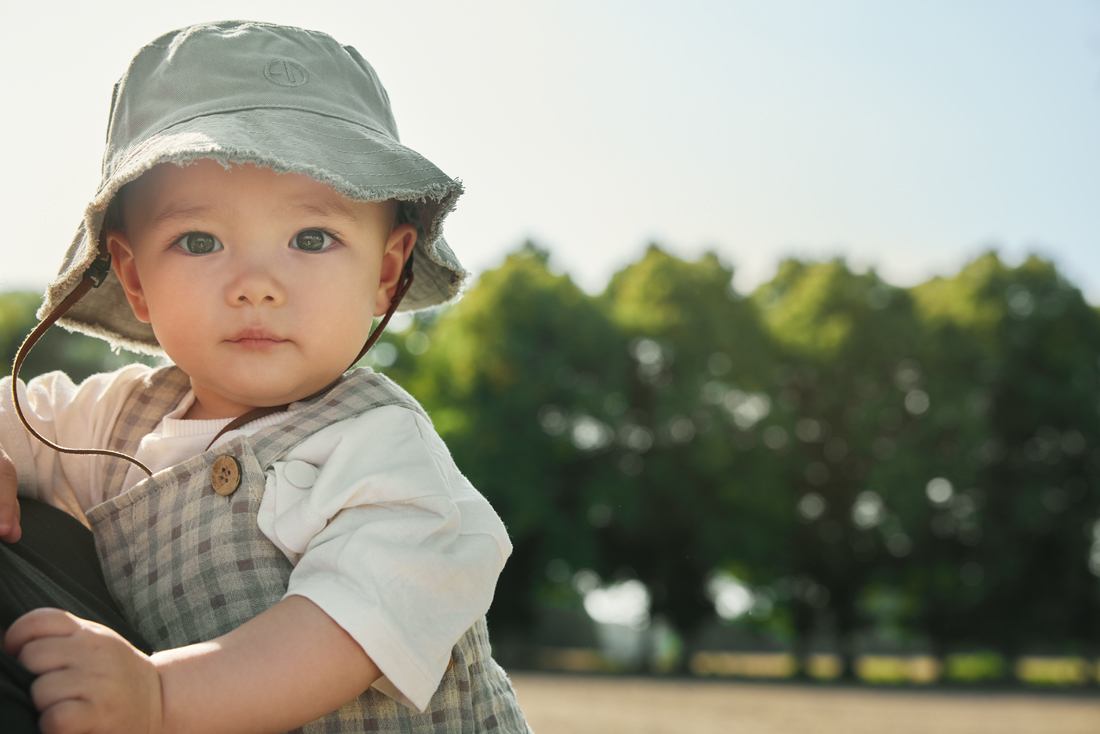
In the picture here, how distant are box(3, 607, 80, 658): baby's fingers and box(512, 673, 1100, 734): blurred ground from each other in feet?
42.7

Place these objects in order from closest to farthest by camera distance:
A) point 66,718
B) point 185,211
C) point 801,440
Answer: point 66,718
point 185,211
point 801,440

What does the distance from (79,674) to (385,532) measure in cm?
45

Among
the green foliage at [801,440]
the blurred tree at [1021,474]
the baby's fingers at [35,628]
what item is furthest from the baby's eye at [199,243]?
the blurred tree at [1021,474]

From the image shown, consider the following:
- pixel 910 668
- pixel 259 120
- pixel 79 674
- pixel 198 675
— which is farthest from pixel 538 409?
pixel 79 674

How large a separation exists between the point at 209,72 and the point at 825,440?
1198 inches

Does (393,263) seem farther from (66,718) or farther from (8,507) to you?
(66,718)

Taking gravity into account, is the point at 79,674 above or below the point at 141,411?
below

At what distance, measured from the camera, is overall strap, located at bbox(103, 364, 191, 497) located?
6.10 feet

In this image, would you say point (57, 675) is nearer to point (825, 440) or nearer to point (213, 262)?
point (213, 262)

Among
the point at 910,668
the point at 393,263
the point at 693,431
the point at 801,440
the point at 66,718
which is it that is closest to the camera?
the point at 66,718

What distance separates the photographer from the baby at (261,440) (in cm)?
136

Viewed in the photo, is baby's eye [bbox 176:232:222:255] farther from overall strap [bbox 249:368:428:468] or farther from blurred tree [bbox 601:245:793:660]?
blurred tree [bbox 601:245:793:660]

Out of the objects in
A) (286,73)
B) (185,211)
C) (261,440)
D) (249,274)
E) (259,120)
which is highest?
(286,73)

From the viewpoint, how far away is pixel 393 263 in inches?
82.4
